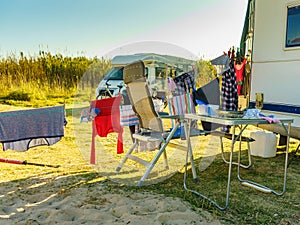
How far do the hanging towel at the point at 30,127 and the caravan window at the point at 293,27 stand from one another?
110 inches

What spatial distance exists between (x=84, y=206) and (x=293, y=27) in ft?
10.2

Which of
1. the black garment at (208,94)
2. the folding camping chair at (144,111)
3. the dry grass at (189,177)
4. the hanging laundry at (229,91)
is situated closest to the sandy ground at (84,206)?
the dry grass at (189,177)

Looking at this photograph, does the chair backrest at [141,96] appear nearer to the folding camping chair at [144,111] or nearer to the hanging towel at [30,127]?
the folding camping chair at [144,111]

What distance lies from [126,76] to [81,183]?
1233 millimetres

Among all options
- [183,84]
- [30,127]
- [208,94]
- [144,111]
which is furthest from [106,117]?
[208,94]

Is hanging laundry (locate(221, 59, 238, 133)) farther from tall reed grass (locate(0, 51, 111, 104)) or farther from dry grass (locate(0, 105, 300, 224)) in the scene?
tall reed grass (locate(0, 51, 111, 104))

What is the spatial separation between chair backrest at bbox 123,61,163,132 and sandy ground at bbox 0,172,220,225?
78 centimetres

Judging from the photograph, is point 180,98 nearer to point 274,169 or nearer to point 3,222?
point 274,169

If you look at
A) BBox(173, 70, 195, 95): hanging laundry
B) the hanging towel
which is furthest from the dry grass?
BBox(173, 70, 195, 95): hanging laundry

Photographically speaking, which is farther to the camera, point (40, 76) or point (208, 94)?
point (40, 76)

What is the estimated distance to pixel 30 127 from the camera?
9.73 feet

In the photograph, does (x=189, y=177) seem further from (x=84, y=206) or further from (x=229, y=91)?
(x=84, y=206)

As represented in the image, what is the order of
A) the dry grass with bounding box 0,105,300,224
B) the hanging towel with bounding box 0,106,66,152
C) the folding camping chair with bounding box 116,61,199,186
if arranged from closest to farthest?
the dry grass with bounding box 0,105,300,224 < the hanging towel with bounding box 0,106,66,152 < the folding camping chair with bounding box 116,61,199,186

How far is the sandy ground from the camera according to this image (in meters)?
A: 2.24
